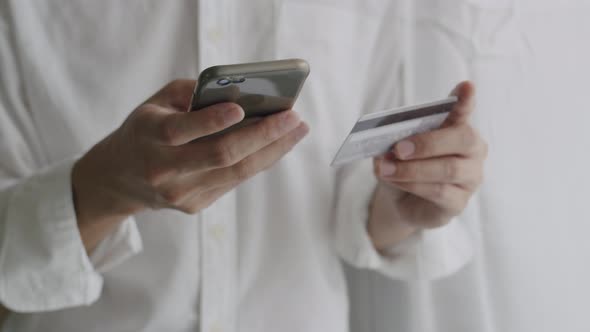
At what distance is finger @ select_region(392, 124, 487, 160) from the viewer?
1.64ft

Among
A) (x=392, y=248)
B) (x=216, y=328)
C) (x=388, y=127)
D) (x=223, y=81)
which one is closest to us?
(x=223, y=81)

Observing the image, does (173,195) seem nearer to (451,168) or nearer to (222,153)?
(222,153)

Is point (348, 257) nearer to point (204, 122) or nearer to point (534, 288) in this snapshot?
point (534, 288)

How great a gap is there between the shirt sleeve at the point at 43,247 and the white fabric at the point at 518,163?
45 centimetres

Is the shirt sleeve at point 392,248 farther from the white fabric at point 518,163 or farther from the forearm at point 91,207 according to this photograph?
the forearm at point 91,207

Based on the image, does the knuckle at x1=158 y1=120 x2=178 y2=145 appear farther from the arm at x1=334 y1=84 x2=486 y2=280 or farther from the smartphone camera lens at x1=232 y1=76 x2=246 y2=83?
the arm at x1=334 y1=84 x2=486 y2=280

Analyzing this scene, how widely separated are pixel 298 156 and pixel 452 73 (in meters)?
0.25

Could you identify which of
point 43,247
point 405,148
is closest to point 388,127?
point 405,148

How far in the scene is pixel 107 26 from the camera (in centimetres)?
59

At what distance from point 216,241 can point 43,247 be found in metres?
0.19

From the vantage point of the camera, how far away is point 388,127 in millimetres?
463

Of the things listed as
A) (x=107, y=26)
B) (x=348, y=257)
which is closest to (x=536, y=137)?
(x=348, y=257)

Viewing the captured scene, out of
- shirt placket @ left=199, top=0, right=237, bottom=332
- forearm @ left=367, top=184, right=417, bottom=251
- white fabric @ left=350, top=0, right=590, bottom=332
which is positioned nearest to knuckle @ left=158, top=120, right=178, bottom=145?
shirt placket @ left=199, top=0, right=237, bottom=332

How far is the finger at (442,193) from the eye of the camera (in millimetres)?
529
